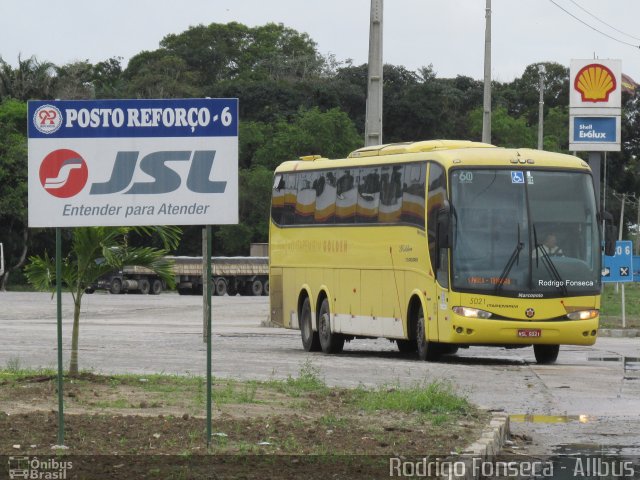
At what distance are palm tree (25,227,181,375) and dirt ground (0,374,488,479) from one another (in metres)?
1.02

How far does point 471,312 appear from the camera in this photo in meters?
22.8

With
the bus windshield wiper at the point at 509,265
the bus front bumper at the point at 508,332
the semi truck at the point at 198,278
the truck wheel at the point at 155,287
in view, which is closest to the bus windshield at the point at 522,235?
the bus windshield wiper at the point at 509,265

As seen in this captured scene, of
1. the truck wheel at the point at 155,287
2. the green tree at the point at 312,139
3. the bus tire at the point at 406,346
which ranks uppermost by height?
the green tree at the point at 312,139

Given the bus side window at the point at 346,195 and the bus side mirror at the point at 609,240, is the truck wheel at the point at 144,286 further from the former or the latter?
Result: the bus side mirror at the point at 609,240

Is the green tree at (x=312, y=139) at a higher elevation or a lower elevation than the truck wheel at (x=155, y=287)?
higher

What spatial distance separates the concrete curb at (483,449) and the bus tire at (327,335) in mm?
12708

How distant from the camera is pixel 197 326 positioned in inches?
1431

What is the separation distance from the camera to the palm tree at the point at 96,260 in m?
15.3

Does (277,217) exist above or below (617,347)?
above

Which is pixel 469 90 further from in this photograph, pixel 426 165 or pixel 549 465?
pixel 549 465

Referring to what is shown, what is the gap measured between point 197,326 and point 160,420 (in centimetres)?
2425

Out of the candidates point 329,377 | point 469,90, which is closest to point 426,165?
point 329,377

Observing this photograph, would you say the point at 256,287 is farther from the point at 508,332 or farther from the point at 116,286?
the point at 508,332

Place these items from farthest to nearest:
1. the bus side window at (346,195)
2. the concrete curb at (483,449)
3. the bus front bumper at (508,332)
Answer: the bus side window at (346,195)
the bus front bumper at (508,332)
the concrete curb at (483,449)
